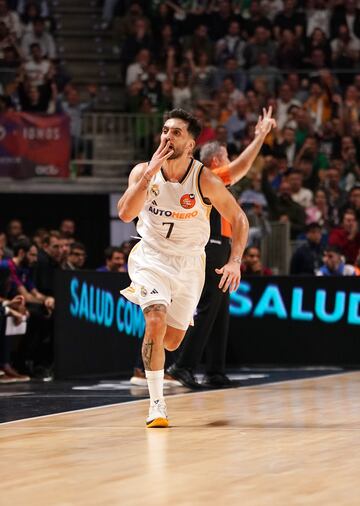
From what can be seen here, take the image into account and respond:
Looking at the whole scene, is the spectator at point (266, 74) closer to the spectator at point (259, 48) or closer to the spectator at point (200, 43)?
the spectator at point (259, 48)

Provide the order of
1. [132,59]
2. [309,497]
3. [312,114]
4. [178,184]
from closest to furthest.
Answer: [309,497]
[178,184]
[312,114]
[132,59]

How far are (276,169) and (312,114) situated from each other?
1.95 m

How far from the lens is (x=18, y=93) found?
19.1 m

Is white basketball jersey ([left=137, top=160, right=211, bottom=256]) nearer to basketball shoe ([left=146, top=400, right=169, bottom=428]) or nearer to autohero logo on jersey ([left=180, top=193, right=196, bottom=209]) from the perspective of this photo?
autohero logo on jersey ([left=180, top=193, right=196, bottom=209])

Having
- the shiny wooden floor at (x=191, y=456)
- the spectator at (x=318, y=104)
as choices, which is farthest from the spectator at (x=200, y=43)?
the shiny wooden floor at (x=191, y=456)

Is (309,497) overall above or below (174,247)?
below

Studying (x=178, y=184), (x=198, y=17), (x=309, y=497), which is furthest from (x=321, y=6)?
→ (x=309, y=497)

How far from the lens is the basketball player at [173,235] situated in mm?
7586

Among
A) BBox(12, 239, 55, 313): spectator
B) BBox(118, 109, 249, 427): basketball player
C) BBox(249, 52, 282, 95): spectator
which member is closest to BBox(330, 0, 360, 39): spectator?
BBox(249, 52, 282, 95): spectator

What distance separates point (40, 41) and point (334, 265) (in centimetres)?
839

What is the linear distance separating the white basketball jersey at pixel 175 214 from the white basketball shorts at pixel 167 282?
7 cm

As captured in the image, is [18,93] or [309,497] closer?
[309,497]

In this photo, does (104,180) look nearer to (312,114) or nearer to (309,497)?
(312,114)

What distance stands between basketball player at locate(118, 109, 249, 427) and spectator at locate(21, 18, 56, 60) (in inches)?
514
